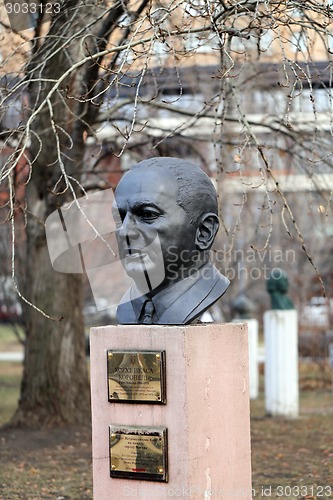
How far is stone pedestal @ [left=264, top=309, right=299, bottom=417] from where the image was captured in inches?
533

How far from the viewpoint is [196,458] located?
5602 millimetres

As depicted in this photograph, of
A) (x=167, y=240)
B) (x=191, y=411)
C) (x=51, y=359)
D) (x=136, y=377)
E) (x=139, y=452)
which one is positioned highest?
(x=167, y=240)

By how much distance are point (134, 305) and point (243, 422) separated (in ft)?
3.63

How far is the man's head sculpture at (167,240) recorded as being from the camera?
583cm

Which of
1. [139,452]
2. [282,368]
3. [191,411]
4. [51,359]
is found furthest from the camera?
[282,368]

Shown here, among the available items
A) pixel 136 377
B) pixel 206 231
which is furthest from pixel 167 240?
pixel 136 377

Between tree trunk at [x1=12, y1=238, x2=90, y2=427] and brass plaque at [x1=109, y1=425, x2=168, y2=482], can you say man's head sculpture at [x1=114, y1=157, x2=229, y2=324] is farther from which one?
tree trunk at [x1=12, y1=238, x2=90, y2=427]

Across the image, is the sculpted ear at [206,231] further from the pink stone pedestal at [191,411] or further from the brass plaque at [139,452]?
the brass plaque at [139,452]

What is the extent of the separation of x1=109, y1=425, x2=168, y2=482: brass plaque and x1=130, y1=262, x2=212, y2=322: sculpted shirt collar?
78cm

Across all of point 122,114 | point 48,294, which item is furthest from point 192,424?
point 122,114

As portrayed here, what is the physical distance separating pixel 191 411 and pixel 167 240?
113 centimetres

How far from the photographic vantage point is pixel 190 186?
19.6 ft

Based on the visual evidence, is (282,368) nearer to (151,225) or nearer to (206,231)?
(206,231)

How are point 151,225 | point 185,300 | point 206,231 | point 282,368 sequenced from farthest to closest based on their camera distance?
1. point 282,368
2. point 206,231
3. point 185,300
4. point 151,225
